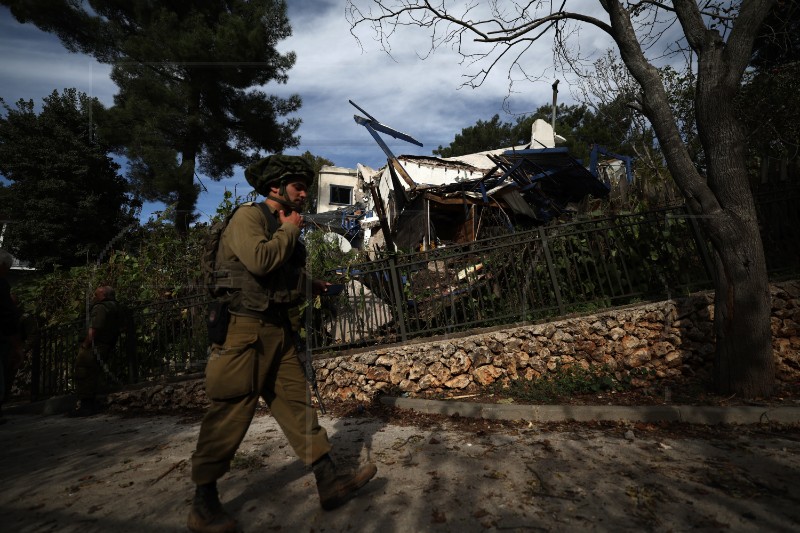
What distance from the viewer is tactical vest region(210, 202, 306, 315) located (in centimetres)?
240

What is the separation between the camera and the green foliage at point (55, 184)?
51.5ft

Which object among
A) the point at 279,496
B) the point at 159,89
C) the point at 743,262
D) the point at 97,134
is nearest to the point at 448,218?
the point at 743,262

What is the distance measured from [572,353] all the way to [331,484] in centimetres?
361

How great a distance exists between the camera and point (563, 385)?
15.3 ft

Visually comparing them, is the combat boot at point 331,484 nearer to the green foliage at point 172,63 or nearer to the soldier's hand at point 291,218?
the soldier's hand at point 291,218

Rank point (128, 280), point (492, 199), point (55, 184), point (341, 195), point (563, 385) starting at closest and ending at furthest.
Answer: point (563, 385), point (128, 280), point (492, 199), point (55, 184), point (341, 195)

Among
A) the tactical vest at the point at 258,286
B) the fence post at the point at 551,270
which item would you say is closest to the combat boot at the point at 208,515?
the tactical vest at the point at 258,286

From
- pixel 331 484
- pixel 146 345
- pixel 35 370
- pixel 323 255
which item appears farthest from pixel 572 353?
pixel 35 370

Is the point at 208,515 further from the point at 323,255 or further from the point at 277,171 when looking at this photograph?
the point at 323,255

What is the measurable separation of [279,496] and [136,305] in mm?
5466

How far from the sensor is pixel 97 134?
1538 centimetres

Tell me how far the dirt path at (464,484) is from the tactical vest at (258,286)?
3.92 feet

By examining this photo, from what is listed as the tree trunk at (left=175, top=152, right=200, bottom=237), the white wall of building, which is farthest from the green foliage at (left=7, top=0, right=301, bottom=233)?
the white wall of building

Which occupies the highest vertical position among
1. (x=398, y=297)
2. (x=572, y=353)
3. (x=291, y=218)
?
(x=291, y=218)
